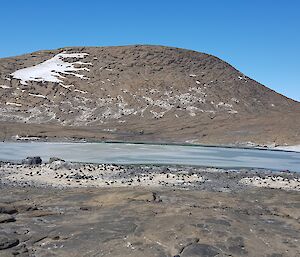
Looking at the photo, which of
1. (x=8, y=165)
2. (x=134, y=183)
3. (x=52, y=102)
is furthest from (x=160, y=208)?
(x=52, y=102)

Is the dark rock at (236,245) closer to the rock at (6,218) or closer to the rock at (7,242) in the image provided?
the rock at (7,242)

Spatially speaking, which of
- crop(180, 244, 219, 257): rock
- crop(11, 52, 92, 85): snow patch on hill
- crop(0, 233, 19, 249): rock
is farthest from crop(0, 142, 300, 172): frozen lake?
crop(11, 52, 92, 85): snow patch on hill

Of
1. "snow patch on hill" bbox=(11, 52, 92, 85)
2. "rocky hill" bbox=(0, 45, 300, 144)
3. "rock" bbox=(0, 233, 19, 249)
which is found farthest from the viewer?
"snow patch on hill" bbox=(11, 52, 92, 85)

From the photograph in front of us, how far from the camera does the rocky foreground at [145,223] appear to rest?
1146cm

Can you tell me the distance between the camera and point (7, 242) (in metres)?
11.4

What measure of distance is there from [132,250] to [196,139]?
70583 millimetres

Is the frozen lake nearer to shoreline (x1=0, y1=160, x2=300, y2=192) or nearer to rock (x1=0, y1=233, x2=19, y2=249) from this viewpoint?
shoreline (x1=0, y1=160, x2=300, y2=192)

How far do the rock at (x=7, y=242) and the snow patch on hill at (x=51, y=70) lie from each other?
11649cm

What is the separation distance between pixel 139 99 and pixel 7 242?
104678mm

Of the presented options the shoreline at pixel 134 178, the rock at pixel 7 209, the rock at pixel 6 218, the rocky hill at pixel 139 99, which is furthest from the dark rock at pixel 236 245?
the rocky hill at pixel 139 99

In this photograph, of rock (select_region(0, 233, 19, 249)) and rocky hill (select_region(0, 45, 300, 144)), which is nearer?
rock (select_region(0, 233, 19, 249))

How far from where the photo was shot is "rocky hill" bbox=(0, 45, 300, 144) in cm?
8394

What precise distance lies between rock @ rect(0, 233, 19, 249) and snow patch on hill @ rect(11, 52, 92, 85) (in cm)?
11649

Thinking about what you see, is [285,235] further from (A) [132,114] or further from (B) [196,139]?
(A) [132,114]
